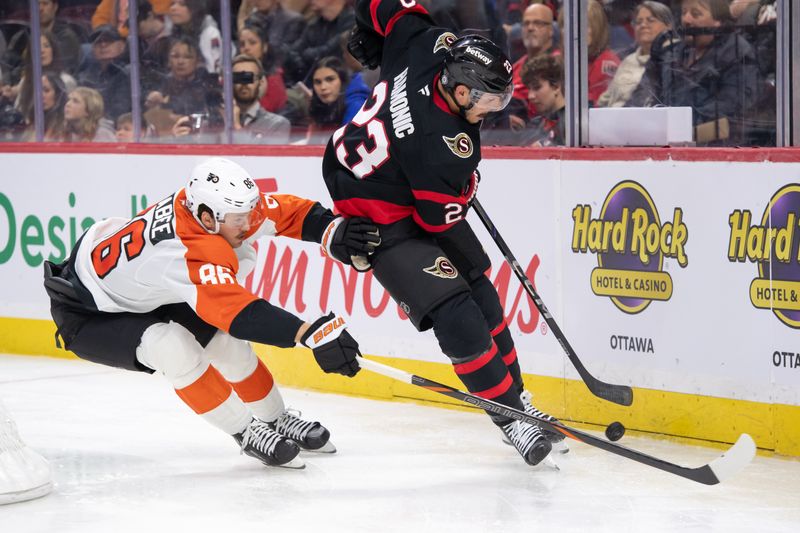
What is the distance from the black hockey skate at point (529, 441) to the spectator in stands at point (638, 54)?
1.27 metres

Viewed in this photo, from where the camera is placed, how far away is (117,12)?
6.15m

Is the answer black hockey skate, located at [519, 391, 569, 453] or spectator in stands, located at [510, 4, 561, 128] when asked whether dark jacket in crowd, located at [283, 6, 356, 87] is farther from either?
black hockey skate, located at [519, 391, 569, 453]

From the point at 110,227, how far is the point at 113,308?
32 centimetres

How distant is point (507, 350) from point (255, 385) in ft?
2.48

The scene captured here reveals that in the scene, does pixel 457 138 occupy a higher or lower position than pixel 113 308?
higher

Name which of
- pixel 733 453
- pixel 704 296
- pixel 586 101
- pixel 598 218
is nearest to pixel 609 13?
pixel 586 101

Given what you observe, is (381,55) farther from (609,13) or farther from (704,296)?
(704,296)

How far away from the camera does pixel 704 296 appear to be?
13.8 ft

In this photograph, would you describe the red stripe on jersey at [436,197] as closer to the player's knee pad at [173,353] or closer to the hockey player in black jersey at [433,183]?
the hockey player in black jersey at [433,183]

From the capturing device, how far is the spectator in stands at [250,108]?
5719mm

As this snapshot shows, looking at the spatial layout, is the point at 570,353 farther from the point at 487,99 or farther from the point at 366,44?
the point at 366,44

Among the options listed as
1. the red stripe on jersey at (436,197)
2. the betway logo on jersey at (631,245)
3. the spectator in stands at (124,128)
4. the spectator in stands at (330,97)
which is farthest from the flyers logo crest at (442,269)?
the spectator in stands at (124,128)

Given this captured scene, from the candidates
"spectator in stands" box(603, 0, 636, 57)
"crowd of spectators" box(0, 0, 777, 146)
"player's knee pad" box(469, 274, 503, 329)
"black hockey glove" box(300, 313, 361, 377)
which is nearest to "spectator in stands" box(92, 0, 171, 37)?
"crowd of spectators" box(0, 0, 777, 146)

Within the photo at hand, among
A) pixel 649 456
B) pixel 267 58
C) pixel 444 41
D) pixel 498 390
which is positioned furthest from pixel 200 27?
pixel 649 456
